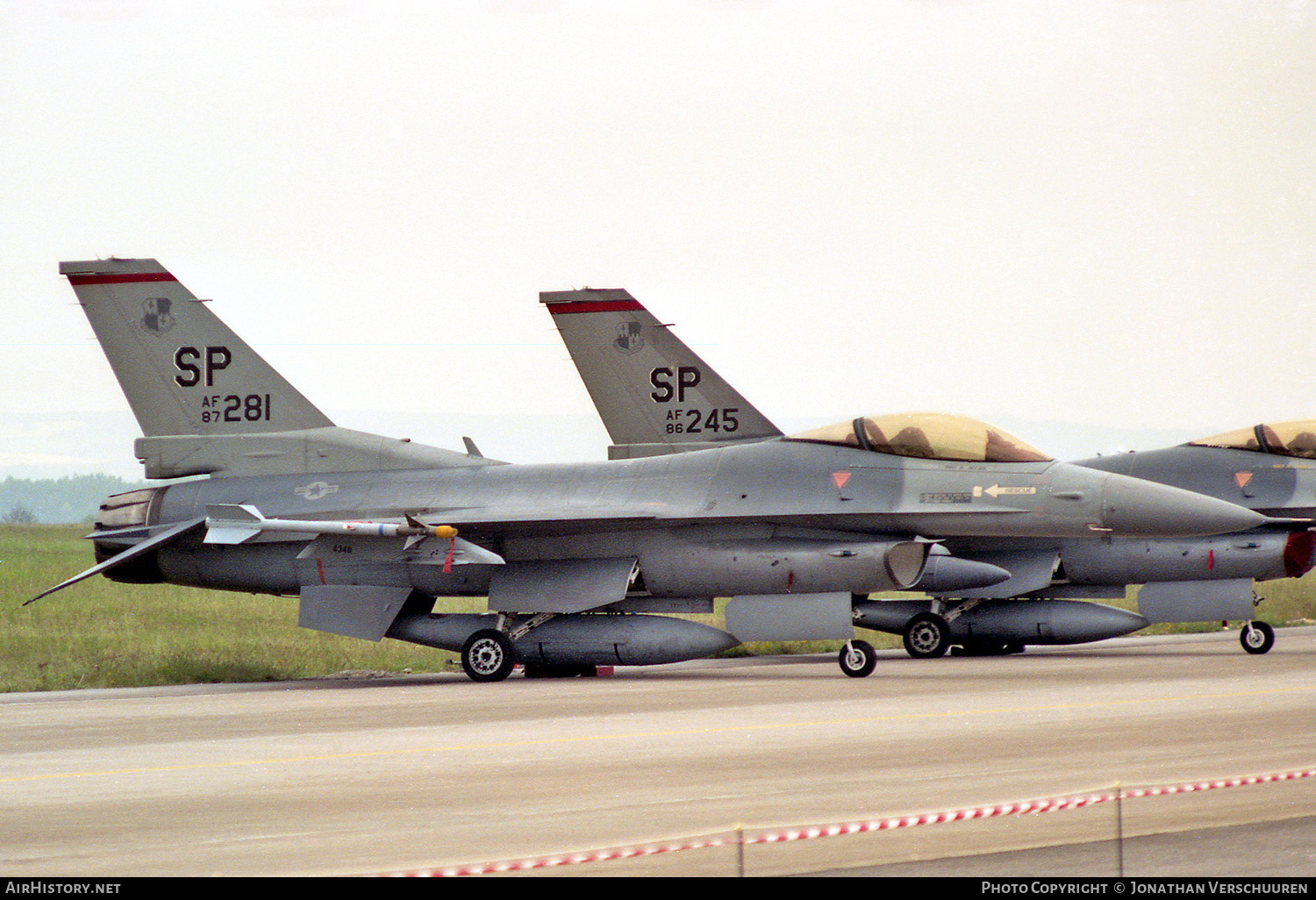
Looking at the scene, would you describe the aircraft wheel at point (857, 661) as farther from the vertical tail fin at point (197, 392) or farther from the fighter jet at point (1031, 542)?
the vertical tail fin at point (197, 392)

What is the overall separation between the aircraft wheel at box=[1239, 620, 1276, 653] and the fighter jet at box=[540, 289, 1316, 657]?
17 mm

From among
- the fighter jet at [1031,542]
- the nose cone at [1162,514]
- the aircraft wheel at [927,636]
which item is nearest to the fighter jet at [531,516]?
the nose cone at [1162,514]

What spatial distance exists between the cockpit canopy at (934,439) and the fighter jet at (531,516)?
1.1 inches

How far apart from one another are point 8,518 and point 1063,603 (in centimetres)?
9520

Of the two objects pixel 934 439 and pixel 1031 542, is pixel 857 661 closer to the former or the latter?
pixel 934 439

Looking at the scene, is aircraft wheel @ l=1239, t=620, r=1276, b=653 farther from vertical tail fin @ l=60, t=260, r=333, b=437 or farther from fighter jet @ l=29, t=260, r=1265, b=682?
vertical tail fin @ l=60, t=260, r=333, b=437

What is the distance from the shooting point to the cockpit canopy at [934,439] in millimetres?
17125

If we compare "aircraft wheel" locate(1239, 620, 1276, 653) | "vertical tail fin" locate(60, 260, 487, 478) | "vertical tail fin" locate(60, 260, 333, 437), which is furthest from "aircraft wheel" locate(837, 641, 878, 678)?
"vertical tail fin" locate(60, 260, 333, 437)

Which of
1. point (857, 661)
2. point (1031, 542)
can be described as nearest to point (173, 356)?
point (857, 661)

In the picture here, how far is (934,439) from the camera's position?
17.2 m

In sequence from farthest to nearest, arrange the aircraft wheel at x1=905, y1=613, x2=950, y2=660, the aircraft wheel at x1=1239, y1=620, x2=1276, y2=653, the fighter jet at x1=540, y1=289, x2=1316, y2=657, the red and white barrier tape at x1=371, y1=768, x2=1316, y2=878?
the aircraft wheel at x1=905, y1=613, x2=950, y2=660
the fighter jet at x1=540, y1=289, x2=1316, y2=657
the aircraft wheel at x1=1239, y1=620, x2=1276, y2=653
the red and white barrier tape at x1=371, y1=768, x2=1316, y2=878

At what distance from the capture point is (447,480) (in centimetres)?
1886

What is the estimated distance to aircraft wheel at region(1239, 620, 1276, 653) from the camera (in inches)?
802
